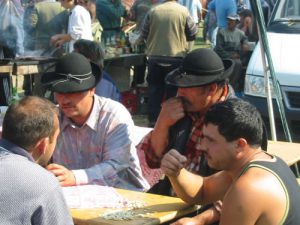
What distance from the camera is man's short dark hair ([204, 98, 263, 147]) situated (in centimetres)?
343

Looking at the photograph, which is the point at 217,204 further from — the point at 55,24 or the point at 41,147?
the point at 55,24

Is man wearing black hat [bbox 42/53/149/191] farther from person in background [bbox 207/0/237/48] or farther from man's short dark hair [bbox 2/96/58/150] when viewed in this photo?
person in background [bbox 207/0/237/48]

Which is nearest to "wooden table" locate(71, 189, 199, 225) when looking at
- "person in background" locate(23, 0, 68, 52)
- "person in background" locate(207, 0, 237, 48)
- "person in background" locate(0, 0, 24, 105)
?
"person in background" locate(23, 0, 68, 52)

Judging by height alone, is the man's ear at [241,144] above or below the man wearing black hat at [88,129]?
above

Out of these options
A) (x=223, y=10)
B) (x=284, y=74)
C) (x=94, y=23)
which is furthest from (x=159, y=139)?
(x=223, y=10)

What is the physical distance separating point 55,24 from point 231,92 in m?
7.60

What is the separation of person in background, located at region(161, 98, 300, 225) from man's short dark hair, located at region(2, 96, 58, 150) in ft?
2.48

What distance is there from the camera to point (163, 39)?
11.2 m

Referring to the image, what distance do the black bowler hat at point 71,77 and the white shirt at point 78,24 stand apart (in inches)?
257

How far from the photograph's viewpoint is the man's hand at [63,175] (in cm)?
432

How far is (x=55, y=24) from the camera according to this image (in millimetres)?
11992

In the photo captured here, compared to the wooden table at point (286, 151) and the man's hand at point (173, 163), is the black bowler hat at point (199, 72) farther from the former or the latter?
the wooden table at point (286, 151)

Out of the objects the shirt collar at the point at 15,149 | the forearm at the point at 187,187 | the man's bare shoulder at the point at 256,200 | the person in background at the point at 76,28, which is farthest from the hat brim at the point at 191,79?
the person in background at the point at 76,28

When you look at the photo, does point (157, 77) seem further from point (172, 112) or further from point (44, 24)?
point (172, 112)
